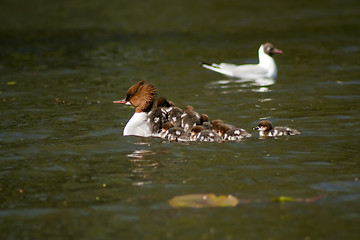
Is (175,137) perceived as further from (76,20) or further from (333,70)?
(76,20)

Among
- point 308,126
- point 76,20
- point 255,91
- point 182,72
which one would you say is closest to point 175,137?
point 308,126

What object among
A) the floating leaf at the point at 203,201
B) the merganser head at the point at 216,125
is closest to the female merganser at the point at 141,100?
the merganser head at the point at 216,125

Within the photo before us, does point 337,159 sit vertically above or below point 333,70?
below

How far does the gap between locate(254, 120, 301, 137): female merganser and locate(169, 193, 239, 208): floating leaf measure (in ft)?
8.96

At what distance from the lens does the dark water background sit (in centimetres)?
652

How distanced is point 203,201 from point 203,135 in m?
2.59

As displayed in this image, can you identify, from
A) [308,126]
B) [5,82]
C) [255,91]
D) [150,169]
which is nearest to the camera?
[150,169]

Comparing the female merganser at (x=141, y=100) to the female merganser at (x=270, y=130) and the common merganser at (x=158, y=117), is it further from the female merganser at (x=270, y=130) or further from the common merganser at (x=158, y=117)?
the female merganser at (x=270, y=130)

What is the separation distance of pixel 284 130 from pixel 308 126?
2.84 feet

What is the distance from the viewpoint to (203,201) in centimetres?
695

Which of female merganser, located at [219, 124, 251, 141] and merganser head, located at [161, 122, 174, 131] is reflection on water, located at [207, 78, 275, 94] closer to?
merganser head, located at [161, 122, 174, 131]

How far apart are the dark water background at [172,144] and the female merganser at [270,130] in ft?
0.54

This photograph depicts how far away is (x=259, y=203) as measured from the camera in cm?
686

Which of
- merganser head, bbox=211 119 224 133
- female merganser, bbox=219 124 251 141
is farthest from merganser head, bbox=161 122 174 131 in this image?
female merganser, bbox=219 124 251 141
